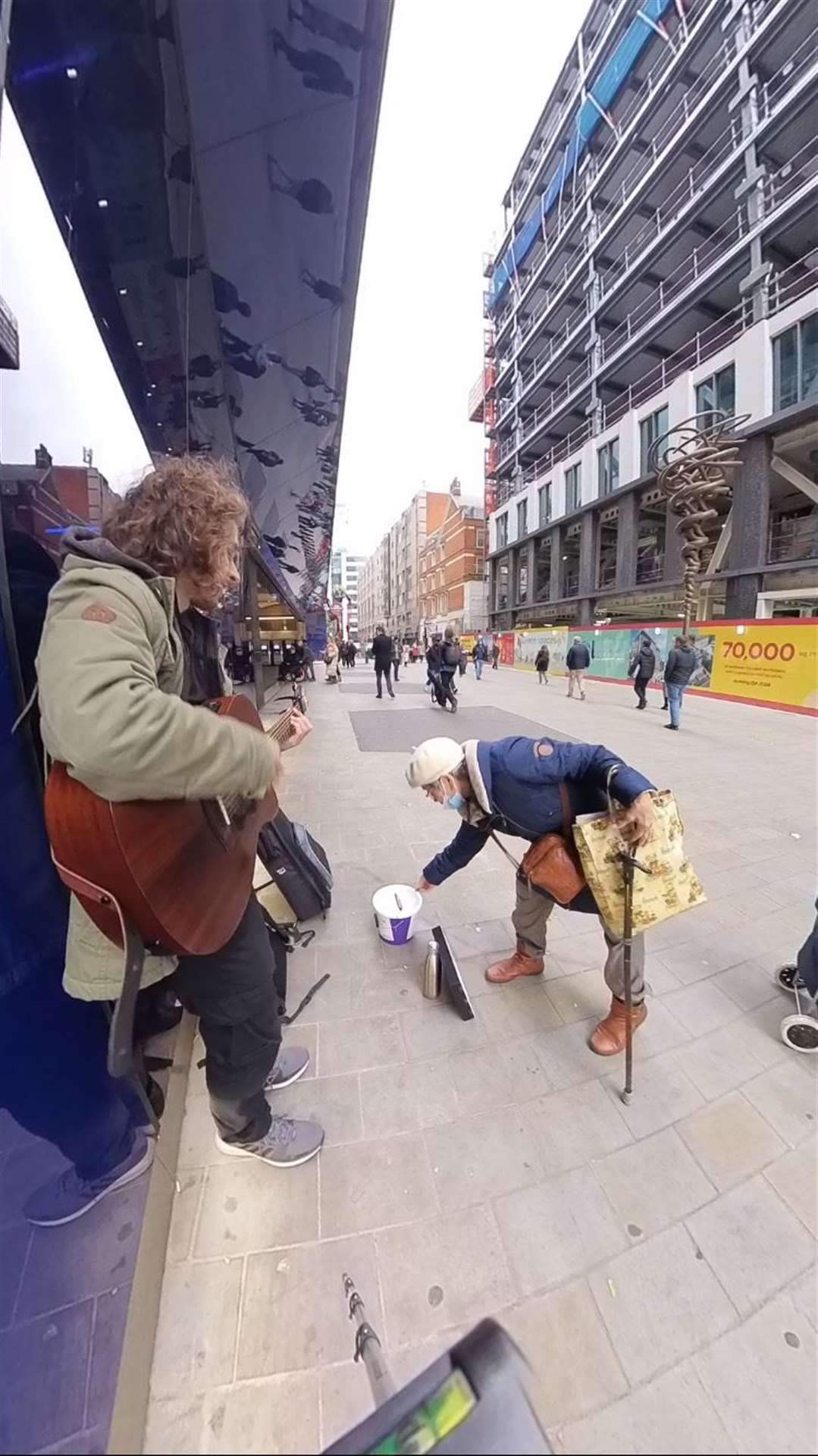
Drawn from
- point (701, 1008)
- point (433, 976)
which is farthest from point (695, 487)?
point (433, 976)

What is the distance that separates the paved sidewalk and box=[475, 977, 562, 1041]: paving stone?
0.04ft

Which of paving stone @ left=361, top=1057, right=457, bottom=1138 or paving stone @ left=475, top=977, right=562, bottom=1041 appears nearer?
paving stone @ left=361, top=1057, right=457, bottom=1138

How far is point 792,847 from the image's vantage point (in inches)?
160

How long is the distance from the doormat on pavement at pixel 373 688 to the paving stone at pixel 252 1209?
12.1 m

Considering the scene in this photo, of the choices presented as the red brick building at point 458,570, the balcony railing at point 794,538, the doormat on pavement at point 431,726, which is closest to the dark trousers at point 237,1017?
the doormat on pavement at point 431,726

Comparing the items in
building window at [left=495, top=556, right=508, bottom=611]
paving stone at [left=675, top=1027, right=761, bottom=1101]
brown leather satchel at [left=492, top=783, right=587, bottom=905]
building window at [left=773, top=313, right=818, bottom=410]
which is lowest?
paving stone at [left=675, top=1027, right=761, bottom=1101]

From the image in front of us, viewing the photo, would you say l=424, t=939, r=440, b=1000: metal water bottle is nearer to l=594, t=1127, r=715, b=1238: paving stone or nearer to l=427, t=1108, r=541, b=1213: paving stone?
l=427, t=1108, r=541, b=1213: paving stone

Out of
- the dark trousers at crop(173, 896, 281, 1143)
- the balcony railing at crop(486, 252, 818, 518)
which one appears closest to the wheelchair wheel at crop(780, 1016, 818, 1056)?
the dark trousers at crop(173, 896, 281, 1143)

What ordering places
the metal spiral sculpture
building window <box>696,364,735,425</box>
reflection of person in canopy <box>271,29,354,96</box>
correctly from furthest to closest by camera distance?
building window <box>696,364,735,425</box> < the metal spiral sculpture < reflection of person in canopy <box>271,29,354,96</box>

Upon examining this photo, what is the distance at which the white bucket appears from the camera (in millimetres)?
2582

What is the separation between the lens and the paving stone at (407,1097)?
5.68 feet

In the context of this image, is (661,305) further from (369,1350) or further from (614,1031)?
(369,1350)

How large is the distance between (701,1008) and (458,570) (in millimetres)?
44087

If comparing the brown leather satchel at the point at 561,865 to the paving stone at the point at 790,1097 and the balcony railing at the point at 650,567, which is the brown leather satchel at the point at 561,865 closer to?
the paving stone at the point at 790,1097
